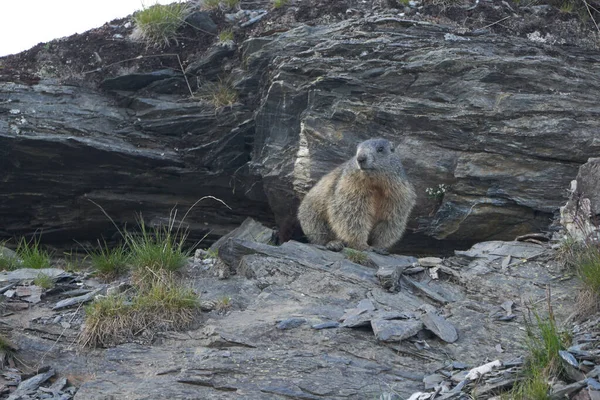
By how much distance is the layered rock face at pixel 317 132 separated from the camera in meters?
11.1

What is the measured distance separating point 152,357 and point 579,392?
A: 371 centimetres

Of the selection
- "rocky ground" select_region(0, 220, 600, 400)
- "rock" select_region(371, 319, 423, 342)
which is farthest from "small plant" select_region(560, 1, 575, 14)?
"rock" select_region(371, 319, 423, 342)

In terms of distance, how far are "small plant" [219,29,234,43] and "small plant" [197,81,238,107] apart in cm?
79

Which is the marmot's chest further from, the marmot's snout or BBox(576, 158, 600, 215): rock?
BBox(576, 158, 600, 215): rock

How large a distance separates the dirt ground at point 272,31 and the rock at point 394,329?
6423mm

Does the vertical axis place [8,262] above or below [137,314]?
above

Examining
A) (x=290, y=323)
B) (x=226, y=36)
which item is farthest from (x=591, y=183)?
(x=226, y=36)

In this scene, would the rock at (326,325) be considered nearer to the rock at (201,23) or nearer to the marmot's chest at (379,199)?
the marmot's chest at (379,199)

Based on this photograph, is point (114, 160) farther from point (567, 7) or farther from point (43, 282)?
point (567, 7)

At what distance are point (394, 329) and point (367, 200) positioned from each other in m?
3.54

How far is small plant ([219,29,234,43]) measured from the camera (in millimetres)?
13398

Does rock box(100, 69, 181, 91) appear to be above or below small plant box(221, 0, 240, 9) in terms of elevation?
below

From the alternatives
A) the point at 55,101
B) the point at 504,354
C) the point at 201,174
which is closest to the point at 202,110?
the point at 201,174

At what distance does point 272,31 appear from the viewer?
13.1 meters
